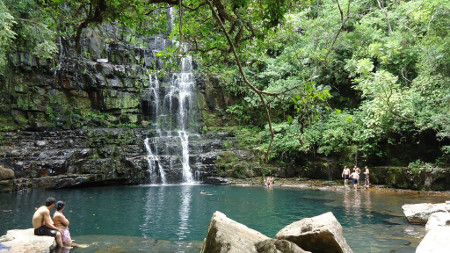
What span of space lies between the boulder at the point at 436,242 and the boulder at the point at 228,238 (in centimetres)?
232

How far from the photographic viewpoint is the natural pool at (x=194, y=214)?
776cm

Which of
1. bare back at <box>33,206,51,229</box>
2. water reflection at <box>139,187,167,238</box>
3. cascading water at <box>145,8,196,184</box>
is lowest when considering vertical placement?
water reflection at <box>139,187,167,238</box>

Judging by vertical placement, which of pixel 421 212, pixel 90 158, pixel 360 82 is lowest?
pixel 421 212

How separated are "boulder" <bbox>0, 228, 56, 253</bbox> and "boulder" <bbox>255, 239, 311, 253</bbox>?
4416 millimetres

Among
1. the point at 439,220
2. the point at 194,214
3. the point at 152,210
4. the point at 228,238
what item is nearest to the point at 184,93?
the point at 152,210

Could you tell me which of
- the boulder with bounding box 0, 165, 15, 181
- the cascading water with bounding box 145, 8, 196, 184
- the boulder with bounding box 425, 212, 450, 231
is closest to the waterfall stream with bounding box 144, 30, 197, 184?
the cascading water with bounding box 145, 8, 196, 184

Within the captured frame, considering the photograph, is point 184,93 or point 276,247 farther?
point 184,93

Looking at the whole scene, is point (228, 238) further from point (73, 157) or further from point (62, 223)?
point (73, 157)

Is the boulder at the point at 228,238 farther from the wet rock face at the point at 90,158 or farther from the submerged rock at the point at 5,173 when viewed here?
the submerged rock at the point at 5,173

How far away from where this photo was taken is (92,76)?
24.2 m

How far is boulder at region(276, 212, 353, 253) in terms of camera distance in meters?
5.41

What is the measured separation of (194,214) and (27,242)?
19.2 feet

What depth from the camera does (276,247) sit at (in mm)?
4918

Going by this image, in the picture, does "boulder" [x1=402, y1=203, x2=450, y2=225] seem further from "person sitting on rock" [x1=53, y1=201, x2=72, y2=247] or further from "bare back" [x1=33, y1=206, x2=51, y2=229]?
"bare back" [x1=33, y1=206, x2=51, y2=229]
